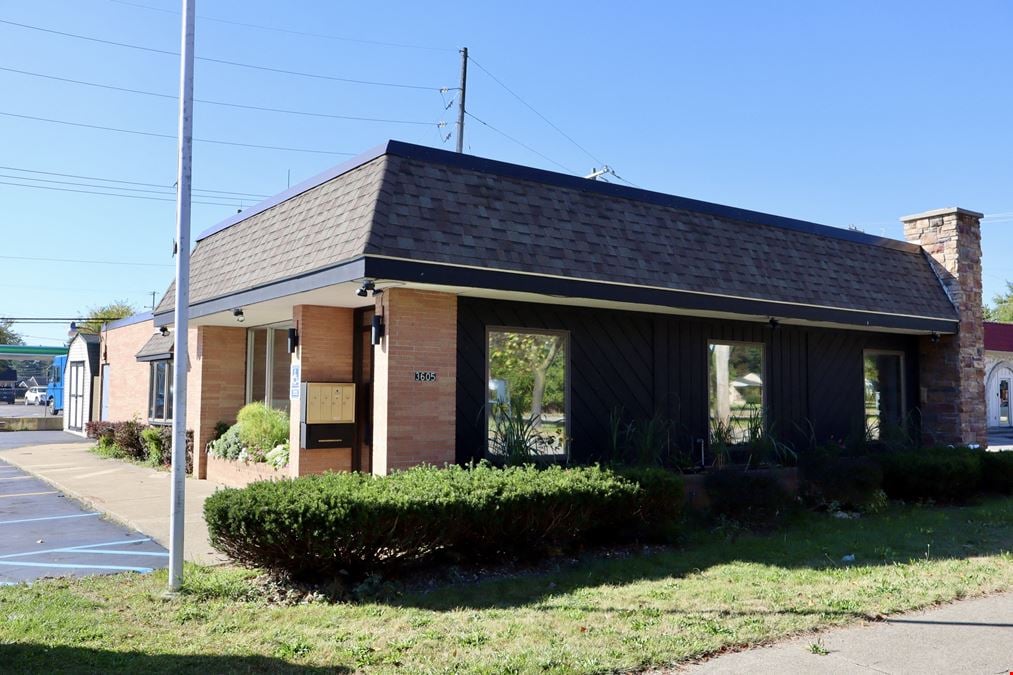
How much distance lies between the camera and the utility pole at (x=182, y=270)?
7.11 m

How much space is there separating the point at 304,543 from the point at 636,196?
7481mm

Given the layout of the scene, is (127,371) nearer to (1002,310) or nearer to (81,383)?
(81,383)

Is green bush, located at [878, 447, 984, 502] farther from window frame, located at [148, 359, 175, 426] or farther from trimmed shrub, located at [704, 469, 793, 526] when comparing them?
window frame, located at [148, 359, 175, 426]

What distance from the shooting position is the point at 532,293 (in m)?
10.2

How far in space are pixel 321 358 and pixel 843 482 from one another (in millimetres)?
7504

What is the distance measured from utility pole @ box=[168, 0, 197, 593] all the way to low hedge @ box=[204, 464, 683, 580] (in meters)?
0.37

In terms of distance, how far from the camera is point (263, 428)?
13.6 m

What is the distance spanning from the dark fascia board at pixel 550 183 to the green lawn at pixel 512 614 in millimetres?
5111

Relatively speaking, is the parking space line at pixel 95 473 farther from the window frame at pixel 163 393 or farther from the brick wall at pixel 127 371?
the brick wall at pixel 127 371

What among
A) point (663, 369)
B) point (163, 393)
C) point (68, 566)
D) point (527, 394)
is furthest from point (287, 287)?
point (163, 393)

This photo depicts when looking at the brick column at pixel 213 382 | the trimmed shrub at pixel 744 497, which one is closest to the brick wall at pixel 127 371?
the brick column at pixel 213 382

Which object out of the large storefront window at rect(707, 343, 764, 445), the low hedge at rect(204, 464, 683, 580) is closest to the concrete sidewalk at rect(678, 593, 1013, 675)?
the low hedge at rect(204, 464, 683, 580)

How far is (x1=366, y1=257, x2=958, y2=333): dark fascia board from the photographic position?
912 centimetres

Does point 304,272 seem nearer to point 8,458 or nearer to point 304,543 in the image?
point 304,543
